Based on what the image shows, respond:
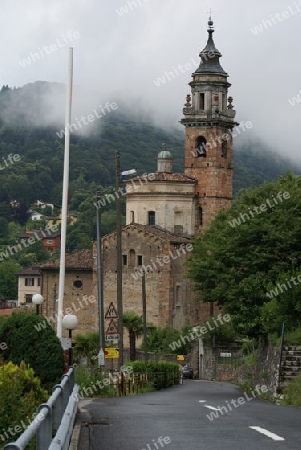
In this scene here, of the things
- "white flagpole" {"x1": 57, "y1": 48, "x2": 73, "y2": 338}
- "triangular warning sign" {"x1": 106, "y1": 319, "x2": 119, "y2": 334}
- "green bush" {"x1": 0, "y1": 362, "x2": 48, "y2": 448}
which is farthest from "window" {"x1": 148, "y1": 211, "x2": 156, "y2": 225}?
"green bush" {"x1": 0, "y1": 362, "x2": 48, "y2": 448}

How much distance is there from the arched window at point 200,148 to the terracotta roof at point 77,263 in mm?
11537

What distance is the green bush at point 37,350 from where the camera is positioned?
20.8 metres

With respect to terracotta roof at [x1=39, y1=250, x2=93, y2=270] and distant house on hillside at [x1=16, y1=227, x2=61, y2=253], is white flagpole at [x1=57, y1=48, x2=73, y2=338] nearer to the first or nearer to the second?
terracotta roof at [x1=39, y1=250, x2=93, y2=270]

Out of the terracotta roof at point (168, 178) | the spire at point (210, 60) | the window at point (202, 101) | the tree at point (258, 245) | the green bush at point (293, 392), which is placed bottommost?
the green bush at point (293, 392)

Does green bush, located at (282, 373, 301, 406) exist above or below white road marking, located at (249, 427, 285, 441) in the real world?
above

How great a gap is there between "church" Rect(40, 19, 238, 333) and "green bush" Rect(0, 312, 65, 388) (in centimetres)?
6607

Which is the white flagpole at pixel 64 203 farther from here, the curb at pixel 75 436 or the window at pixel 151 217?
the window at pixel 151 217

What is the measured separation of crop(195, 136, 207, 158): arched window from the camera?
320ft

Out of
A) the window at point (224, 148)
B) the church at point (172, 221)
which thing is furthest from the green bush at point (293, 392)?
the window at point (224, 148)

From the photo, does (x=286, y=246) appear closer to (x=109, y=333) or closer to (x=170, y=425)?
(x=109, y=333)

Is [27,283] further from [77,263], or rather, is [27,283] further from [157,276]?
[157,276]

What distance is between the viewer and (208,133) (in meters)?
96.9

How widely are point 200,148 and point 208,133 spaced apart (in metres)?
1.63

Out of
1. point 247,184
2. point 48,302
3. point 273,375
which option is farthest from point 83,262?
point 247,184
